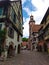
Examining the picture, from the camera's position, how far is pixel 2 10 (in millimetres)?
22562

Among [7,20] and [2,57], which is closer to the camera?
[2,57]

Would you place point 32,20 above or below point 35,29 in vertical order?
above

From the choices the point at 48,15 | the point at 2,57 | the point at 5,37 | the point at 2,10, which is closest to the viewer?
the point at 2,57

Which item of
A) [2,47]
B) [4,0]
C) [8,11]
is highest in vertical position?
[4,0]

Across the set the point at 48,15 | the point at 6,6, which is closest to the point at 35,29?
the point at 48,15

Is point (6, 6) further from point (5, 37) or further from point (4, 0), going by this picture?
point (5, 37)

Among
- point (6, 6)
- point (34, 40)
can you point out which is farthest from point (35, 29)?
point (6, 6)

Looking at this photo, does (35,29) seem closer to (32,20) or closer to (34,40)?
(34,40)

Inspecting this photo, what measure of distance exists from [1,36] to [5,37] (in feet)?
2.13

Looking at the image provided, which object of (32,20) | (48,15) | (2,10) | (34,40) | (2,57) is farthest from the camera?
(32,20)

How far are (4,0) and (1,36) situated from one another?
5.88 m

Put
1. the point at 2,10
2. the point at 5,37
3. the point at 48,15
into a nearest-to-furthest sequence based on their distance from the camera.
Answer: the point at 5,37 → the point at 2,10 → the point at 48,15

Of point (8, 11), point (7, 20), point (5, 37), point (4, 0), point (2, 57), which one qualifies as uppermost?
point (4, 0)

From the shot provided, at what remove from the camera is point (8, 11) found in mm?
22438
